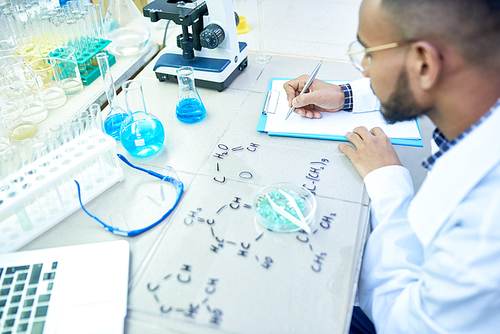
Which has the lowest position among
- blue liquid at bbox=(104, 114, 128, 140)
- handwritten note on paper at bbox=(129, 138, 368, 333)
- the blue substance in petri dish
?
handwritten note on paper at bbox=(129, 138, 368, 333)

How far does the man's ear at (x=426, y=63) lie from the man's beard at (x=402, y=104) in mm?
36

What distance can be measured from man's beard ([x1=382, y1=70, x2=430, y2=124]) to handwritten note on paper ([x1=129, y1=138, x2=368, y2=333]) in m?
0.22

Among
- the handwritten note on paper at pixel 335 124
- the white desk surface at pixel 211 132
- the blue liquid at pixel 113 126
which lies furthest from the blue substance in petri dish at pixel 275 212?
the blue liquid at pixel 113 126

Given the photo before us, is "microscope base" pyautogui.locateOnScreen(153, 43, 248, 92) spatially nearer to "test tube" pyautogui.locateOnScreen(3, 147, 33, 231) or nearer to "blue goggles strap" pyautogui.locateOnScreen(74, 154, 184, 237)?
"blue goggles strap" pyautogui.locateOnScreen(74, 154, 184, 237)

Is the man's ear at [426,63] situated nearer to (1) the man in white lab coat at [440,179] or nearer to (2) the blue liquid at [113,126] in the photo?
(1) the man in white lab coat at [440,179]

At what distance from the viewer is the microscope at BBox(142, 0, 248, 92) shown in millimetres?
1335

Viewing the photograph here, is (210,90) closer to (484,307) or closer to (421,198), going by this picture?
(421,198)

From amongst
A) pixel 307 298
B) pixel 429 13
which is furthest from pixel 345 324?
pixel 429 13

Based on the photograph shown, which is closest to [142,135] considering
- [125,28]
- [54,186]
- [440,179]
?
[54,186]

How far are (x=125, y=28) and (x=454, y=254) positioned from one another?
1.48 metres

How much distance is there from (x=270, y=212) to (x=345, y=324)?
32 cm

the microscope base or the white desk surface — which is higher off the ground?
the microscope base

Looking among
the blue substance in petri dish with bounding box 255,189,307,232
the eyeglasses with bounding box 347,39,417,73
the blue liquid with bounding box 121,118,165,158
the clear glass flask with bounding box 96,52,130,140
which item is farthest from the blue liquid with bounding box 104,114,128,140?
the eyeglasses with bounding box 347,39,417,73

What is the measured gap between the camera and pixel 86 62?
153cm
